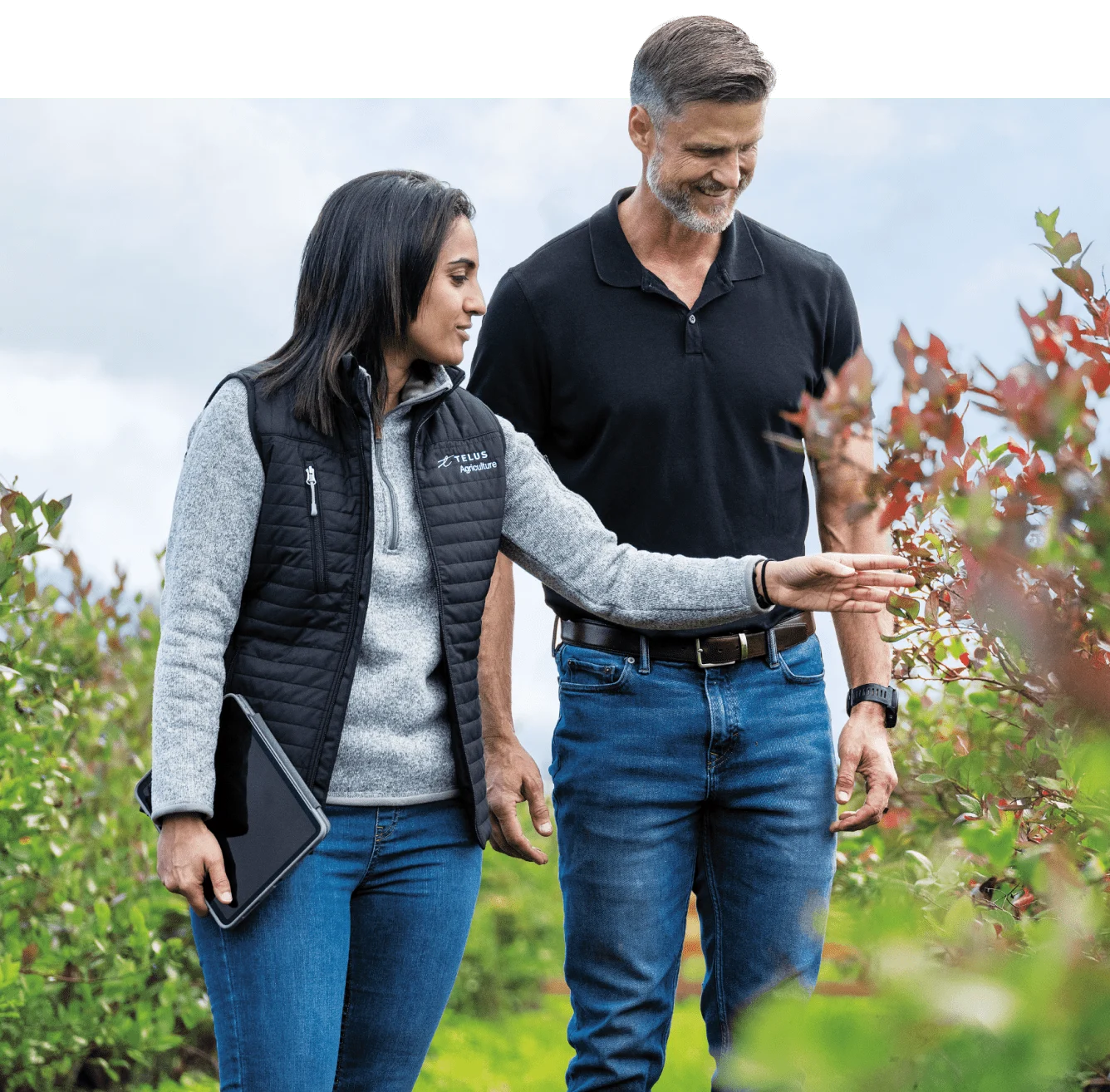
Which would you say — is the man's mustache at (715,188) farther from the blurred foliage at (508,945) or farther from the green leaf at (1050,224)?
the blurred foliage at (508,945)

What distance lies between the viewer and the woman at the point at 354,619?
2080mm

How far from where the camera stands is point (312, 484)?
2.14m

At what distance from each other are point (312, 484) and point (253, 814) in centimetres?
53

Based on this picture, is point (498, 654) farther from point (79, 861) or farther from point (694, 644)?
point (79, 861)

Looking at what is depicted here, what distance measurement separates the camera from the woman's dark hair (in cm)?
218

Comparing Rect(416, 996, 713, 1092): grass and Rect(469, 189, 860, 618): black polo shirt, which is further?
Rect(416, 996, 713, 1092): grass

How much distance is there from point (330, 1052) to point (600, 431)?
1.25m

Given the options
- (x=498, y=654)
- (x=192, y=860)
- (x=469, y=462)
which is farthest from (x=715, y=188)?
(x=192, y=860)

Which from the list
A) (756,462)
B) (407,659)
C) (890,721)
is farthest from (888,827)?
(407,659)

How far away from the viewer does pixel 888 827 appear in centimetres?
331

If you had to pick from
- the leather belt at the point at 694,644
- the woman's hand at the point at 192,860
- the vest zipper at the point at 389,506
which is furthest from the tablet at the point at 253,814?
the leather belt at the point at 694,644

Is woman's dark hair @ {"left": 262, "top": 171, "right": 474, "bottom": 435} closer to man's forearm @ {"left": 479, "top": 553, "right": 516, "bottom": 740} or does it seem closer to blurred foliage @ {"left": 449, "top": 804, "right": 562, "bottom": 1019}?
man's forearm @ {"left": 479, "top": 553, "right": 516, "bottom": 740}

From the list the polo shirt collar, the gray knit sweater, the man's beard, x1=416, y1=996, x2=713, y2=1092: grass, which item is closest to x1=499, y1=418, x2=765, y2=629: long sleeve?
the gray knit sweater

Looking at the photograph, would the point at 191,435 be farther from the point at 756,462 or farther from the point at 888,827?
the point at 888,827
